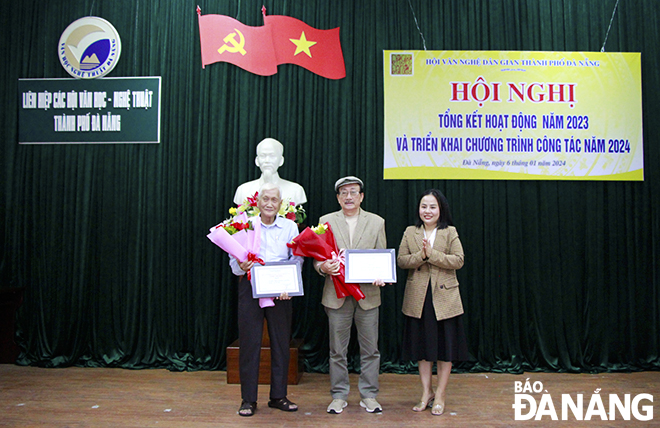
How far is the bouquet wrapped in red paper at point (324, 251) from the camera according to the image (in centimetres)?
324

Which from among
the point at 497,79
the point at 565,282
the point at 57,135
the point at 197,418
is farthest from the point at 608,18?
the point at 57,135

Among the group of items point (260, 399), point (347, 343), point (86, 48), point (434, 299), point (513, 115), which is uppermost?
point (86, 48)

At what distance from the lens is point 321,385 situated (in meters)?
4.06

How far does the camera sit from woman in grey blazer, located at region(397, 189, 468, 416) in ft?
10.7

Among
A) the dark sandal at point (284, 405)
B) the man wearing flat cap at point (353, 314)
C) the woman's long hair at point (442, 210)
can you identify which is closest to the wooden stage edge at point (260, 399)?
the dark sandal at point (284, 405)

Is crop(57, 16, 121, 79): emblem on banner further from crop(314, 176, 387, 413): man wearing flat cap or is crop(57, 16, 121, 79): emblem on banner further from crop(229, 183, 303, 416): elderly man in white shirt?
crop(314, 176, 387, 413): man wearing flat cap

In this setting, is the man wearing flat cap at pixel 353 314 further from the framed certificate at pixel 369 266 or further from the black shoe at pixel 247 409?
the black shoe at pixel 247 409

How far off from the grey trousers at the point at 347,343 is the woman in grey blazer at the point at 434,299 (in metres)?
0.24

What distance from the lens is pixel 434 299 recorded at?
329 cm

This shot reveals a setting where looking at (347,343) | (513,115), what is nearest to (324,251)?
(347,343)

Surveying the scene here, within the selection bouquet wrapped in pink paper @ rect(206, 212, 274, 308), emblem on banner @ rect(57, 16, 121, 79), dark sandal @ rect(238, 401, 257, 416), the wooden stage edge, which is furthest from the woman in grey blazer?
emblem on banner @ rect(57, 16, 121, 79)

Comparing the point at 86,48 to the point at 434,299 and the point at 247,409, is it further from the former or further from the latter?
the point at 434,299

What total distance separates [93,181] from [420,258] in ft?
10.7

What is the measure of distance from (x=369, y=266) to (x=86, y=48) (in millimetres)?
3590
